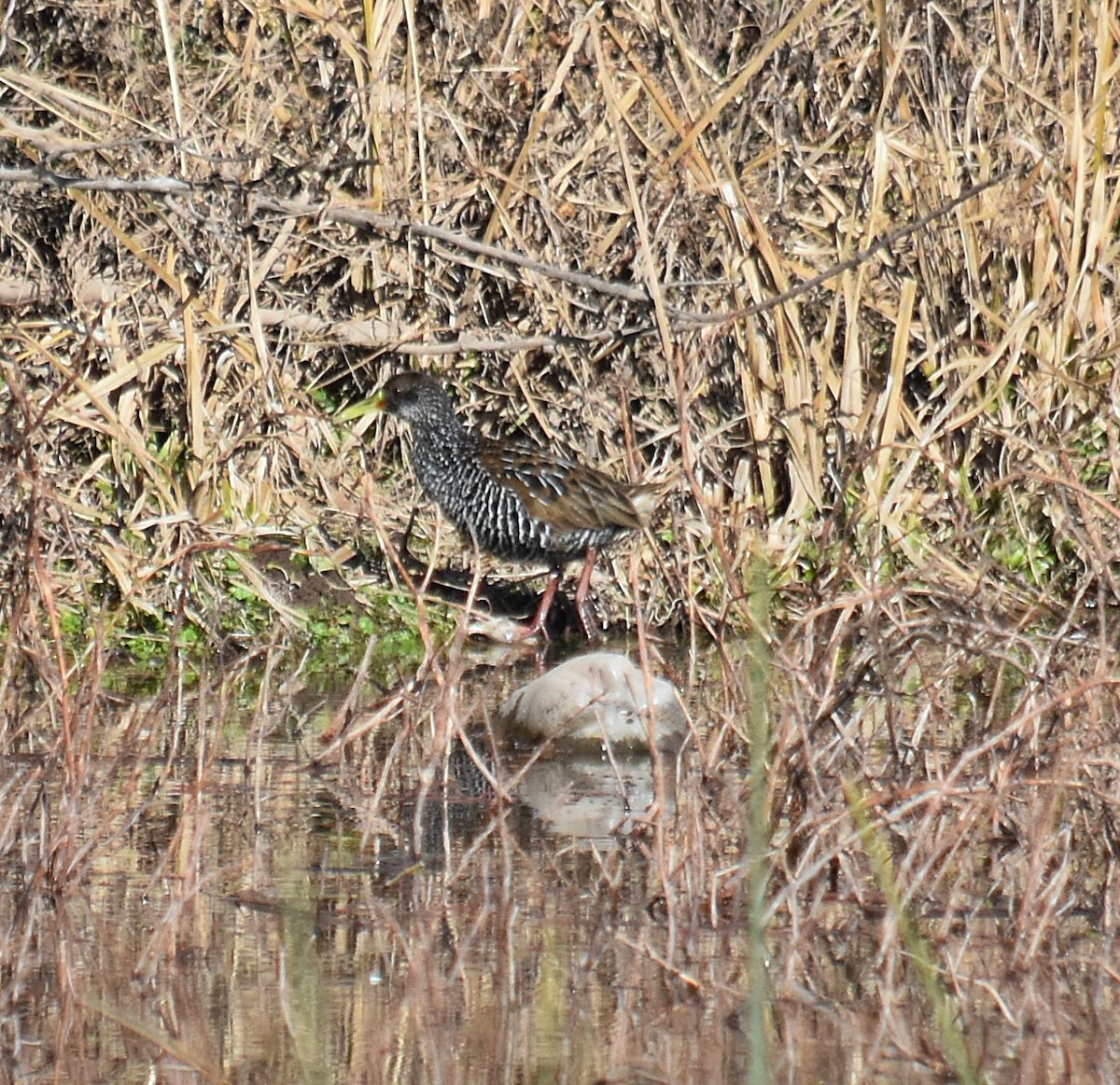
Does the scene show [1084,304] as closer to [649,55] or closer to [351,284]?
[649,55]

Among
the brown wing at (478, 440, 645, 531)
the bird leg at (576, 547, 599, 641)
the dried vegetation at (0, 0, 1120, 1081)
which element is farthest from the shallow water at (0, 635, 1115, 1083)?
the bird leg at (576, 547, 599, 641)

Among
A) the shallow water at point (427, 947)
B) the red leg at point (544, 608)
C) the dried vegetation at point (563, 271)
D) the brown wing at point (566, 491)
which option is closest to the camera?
the shallow water at point (427, 947)

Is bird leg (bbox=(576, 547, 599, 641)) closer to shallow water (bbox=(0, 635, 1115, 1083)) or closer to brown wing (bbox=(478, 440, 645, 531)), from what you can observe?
brown wing (bbox=(478, 440, 645, 531))

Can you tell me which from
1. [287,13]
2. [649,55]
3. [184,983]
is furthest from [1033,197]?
[184,983]

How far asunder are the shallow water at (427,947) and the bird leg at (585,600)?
2.81m

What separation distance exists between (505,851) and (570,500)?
360 cm

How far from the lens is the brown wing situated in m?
7.96

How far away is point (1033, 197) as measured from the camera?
858 centimetres

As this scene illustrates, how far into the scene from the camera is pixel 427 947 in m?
4.09

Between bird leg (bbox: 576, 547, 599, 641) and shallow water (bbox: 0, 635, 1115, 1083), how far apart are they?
9.21 ft

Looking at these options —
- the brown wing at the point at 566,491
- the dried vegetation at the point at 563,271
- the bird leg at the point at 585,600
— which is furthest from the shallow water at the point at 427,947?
the bird leg at the point at 585,600

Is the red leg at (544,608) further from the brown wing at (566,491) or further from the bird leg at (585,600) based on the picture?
the brown wing at (566,491)

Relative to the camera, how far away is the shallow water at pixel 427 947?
11.6ft

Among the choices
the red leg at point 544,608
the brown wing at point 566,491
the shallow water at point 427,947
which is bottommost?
the shallow water at point 427,947
